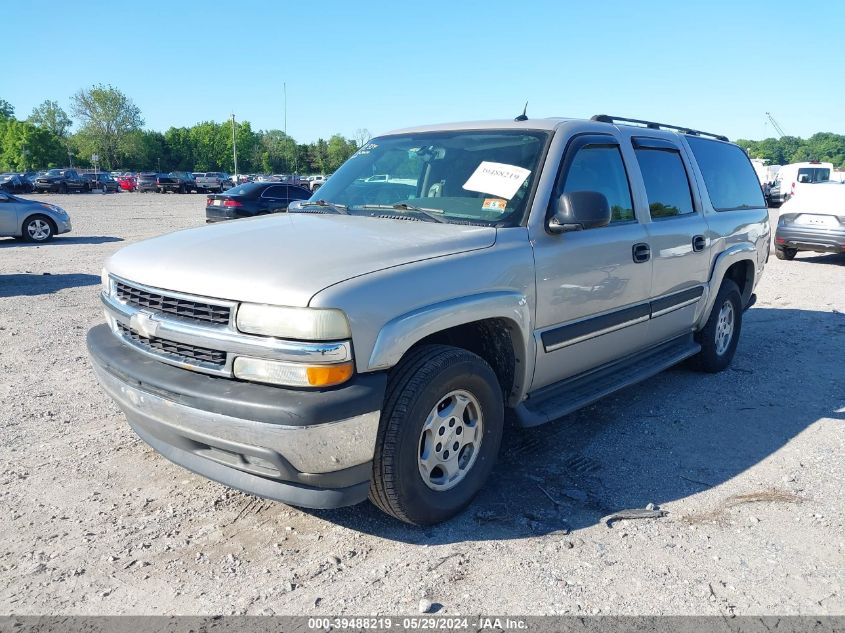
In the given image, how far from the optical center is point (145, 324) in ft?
10.2

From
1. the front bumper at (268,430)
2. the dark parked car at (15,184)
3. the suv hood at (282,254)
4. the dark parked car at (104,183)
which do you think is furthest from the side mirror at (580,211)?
the dark parked car at (104,183)

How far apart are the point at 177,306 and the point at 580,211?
6.75 feet

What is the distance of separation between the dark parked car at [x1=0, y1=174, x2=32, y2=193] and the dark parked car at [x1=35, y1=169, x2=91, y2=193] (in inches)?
76.2

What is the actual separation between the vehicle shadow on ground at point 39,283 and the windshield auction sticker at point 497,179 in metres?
7.19

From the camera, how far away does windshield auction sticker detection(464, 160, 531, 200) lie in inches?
149

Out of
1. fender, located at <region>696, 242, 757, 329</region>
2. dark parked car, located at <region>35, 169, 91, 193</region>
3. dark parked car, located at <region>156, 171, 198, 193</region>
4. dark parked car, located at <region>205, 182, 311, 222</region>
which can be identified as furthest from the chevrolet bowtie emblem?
dark parked car, located at <region>156, 171, 198, 193</region>

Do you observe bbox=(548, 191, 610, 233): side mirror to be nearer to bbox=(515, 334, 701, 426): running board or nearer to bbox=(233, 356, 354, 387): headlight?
bbox=(515, 334, 701, 426): running board

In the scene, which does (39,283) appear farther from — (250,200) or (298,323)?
(250,200)

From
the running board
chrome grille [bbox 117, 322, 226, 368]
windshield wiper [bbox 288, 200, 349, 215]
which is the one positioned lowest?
the running board

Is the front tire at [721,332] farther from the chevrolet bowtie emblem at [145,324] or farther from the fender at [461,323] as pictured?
the chevrolet bowtie emblem at [145,324]

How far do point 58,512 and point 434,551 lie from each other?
1876 millimetres

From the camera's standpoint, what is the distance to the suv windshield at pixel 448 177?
3.77 m

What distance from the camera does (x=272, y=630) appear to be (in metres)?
2.54

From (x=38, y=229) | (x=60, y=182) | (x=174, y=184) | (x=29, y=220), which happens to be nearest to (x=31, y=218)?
(x=29, y=220)
